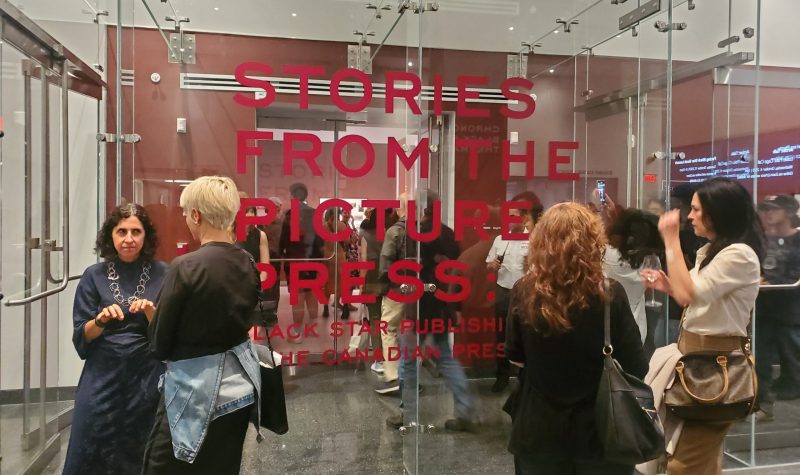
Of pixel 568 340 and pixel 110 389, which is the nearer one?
pixel 568 340

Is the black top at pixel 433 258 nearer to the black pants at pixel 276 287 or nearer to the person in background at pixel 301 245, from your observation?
the person in background at pixel 301 245

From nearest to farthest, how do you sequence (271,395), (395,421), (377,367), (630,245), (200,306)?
(200,306), (271,395), (630,245), (395,421), (377,367)

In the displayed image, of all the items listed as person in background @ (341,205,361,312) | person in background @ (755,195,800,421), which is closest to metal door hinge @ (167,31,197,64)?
person in background @ (341,205,361,312)

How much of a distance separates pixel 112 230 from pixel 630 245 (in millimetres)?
2712

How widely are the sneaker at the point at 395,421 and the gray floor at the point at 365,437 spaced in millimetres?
50

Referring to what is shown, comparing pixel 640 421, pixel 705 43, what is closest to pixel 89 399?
pixel 640 421

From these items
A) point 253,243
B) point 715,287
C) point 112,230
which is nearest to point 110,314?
point 112,230

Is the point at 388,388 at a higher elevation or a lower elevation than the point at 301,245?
lower

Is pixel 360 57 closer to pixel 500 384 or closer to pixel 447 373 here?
pixel 447 373

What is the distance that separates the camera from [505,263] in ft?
8.86

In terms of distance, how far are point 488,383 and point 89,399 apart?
1.93 meters

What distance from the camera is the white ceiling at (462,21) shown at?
275 centimetres

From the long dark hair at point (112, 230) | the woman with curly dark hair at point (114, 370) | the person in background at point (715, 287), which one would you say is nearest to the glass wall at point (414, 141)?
the long dark hair at point (112, 230)

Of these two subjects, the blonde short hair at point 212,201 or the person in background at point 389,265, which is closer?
the blonde short hair at point 212,201
